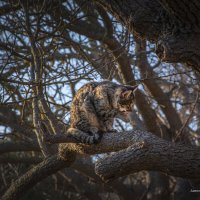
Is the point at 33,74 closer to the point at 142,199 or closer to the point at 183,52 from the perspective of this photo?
the point at 183,52

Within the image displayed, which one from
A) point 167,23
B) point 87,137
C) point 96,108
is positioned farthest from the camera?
point 96,108

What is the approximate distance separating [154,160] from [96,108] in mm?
1801

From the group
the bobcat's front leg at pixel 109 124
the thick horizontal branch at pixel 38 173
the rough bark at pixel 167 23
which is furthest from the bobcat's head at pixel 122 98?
the rough bark at pixel 167 23

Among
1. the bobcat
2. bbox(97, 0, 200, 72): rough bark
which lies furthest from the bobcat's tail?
bbox(97, 0, 200, 72): rough bark

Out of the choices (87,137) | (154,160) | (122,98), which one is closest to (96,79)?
(122,98)

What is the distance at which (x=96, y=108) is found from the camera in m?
5.19

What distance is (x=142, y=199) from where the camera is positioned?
8469 mm

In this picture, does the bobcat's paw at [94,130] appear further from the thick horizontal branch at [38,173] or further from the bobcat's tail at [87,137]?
the thick horizontal branch at [38,173]

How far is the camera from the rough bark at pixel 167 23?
349cm

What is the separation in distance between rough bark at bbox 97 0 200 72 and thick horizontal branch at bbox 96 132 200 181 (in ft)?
2.61

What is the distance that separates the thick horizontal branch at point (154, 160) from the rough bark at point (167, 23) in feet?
2.61

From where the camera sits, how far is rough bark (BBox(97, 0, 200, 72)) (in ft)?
11.4

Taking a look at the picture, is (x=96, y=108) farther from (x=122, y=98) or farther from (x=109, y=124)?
(x=122, y=98)

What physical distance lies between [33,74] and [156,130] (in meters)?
3.35
